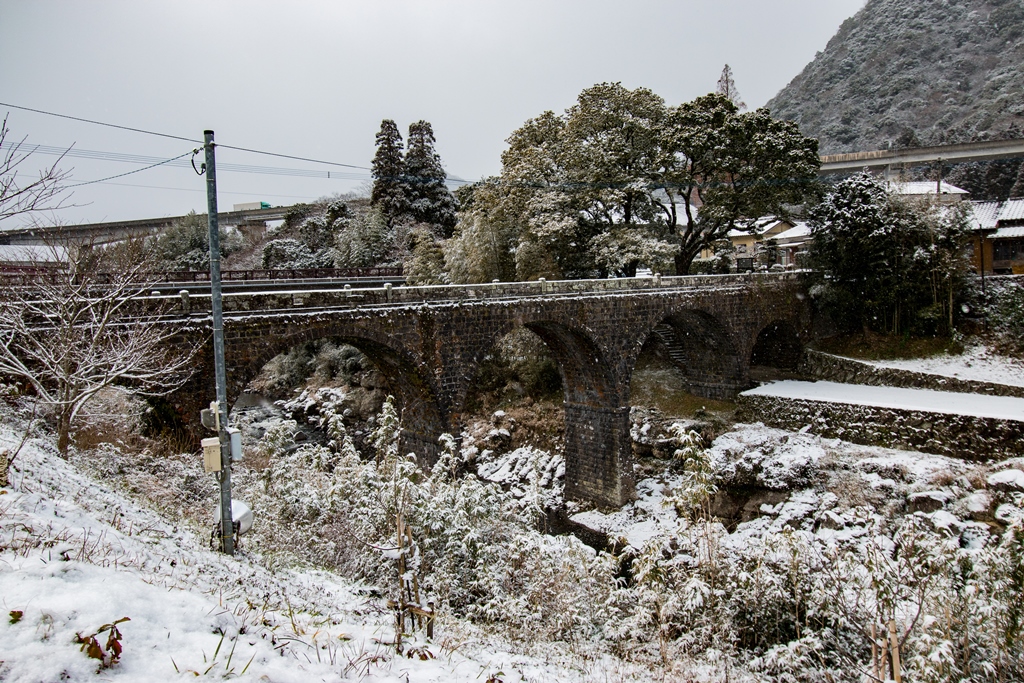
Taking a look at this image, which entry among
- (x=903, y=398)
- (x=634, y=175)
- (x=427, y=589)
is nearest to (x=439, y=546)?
(x=427, y=589)

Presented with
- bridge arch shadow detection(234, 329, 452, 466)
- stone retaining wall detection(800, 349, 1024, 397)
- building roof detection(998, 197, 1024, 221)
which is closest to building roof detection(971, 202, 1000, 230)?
building roof detection(998, 197, 1024, 221)

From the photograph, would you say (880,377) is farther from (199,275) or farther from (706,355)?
(199,275)

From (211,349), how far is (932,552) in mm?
12395

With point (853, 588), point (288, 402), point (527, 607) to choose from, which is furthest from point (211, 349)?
point (288, 402)

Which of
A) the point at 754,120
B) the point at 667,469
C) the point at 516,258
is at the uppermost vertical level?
the point at 754,120

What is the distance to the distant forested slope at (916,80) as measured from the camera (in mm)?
45719

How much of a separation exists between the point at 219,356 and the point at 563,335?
38.9 ft

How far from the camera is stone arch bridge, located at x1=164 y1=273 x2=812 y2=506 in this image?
11.1 metres

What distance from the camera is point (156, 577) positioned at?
4.91 m

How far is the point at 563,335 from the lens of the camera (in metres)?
17.3

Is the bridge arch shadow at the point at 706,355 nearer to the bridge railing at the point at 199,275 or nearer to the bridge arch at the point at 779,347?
the bridge arch at the point at 779,347

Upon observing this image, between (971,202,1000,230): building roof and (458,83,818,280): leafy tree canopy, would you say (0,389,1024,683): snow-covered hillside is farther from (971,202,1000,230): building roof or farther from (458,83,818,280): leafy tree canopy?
(971,202,1000,230): building roof

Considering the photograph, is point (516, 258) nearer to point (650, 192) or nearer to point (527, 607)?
point (650, 192)

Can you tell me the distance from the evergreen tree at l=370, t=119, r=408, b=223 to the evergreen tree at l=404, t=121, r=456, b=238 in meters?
0.52
